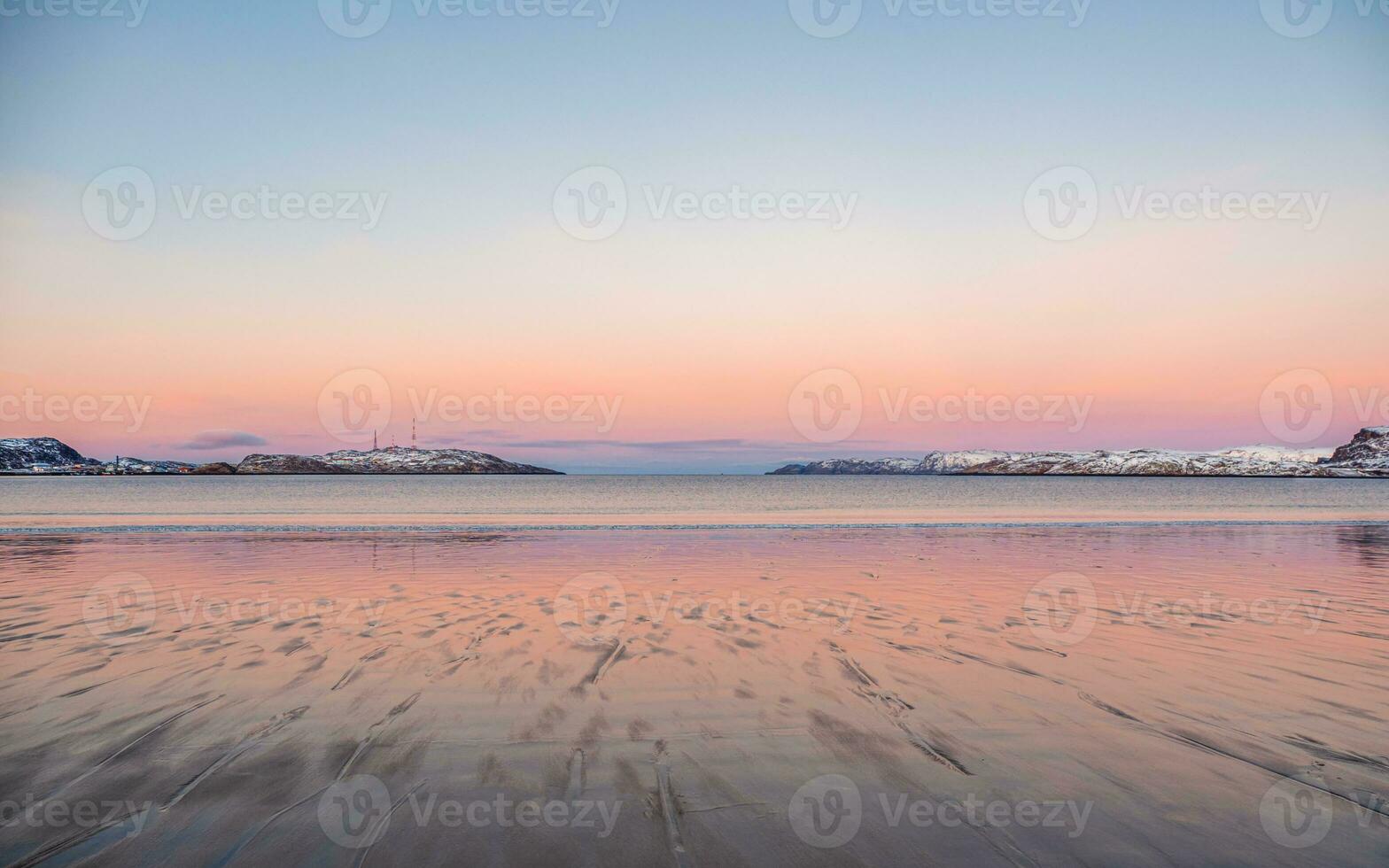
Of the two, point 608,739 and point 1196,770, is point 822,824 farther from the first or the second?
point 1196,770

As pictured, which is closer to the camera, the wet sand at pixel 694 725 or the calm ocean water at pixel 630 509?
the wet sand at pixel 694 725

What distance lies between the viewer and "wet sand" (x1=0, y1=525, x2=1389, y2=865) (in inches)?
162

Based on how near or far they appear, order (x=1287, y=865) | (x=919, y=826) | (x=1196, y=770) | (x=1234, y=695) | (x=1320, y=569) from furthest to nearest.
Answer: (x=1320, y=569) → (x=1234, y=695) → (x=1196, y=770) → (x=919, y=826) → (x=1287, y=865)

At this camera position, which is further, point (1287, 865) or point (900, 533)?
point (900, 533)

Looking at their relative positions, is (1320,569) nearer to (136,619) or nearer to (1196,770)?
(1196,770)

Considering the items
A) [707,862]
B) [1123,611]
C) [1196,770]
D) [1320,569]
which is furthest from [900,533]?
[707,862]

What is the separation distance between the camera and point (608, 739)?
5727 mm

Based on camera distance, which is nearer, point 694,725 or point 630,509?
point 694,725

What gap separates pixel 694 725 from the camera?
609 centimetres

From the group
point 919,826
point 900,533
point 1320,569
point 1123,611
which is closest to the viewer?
point 919,826

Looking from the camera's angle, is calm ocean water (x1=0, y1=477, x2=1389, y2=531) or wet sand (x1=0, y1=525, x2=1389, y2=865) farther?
calm ocean water (x1=0, y1=477, x2=1389, y2=531)

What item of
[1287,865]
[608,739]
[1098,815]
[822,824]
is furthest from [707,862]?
[1287,865]

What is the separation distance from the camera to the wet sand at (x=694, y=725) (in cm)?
411

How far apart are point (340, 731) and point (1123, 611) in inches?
441
